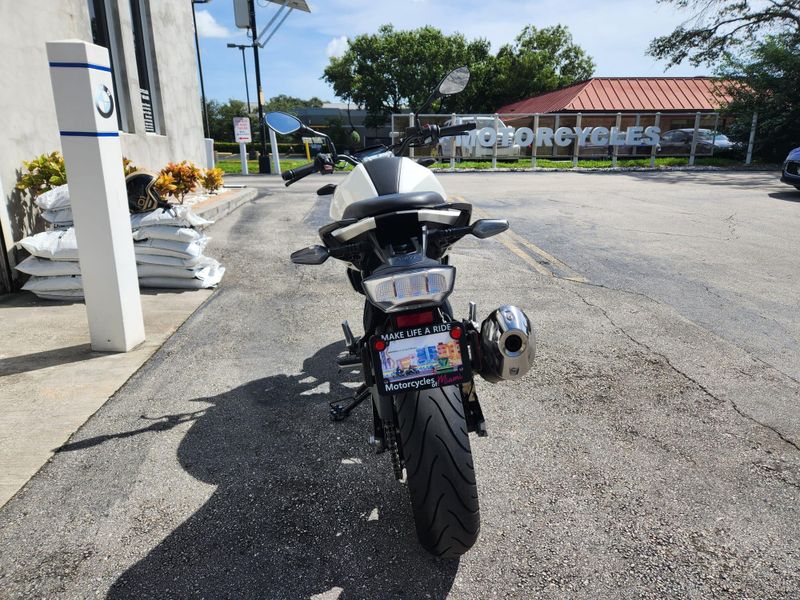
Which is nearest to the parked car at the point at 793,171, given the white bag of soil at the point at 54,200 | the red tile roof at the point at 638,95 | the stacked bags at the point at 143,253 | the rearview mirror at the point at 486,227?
the stacked bags at the point at 143,253

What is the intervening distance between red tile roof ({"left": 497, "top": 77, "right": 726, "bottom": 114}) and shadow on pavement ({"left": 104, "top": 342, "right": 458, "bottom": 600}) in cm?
3188

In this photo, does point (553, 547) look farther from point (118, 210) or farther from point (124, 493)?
point (118, 210)

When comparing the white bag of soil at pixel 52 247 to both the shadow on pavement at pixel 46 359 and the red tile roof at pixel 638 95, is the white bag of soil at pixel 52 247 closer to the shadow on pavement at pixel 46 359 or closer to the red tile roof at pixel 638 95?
the shadow on pavement at pixel 46 359

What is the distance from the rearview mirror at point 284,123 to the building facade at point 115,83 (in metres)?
3.89

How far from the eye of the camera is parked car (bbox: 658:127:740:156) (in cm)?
2370

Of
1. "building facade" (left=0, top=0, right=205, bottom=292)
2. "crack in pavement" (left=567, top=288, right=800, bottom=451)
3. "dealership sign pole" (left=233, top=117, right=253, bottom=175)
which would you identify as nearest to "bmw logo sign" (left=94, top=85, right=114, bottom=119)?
"building facade" (left=0, top=0, right=205, bottom=292)

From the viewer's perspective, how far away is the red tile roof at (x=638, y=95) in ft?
105

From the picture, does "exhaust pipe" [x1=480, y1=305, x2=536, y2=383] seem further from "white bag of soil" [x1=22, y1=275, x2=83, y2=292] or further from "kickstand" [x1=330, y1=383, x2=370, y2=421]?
"white bag of soil" [x1=22, y1=275, x2=83, y2=292]

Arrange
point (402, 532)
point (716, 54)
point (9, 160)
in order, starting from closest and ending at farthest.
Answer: point (402, 532) → point (9, 160) → point (716, 54)

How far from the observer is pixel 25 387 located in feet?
12.2

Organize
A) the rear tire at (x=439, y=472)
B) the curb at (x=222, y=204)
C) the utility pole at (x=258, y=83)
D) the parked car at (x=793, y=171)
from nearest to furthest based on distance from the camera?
the rear tire at (x=439, y=472) < the curb at (x=222, y=204) < the parked car at (x=793, y=171) < the utility pole at (x=258, y=83)

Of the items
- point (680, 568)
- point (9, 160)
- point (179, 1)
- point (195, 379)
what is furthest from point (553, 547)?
point (179, 1)

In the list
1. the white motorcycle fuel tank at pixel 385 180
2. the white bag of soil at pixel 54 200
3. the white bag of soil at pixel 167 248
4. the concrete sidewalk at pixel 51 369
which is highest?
the white motorcycle fuel tank at pixel 385 180

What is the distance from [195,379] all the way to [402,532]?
219cm
